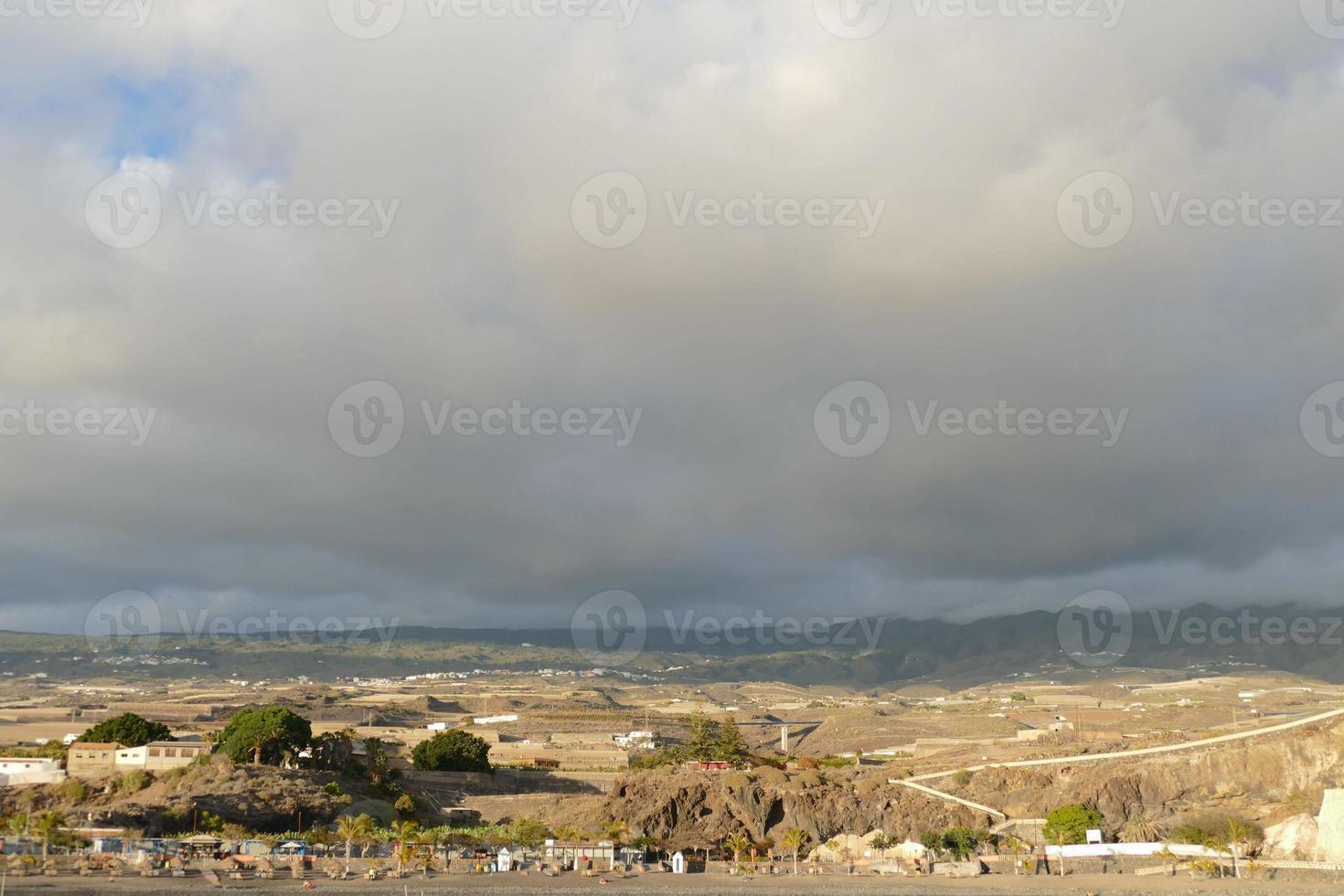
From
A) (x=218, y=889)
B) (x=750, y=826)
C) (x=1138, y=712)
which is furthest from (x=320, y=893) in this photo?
(x=1138, y=712)

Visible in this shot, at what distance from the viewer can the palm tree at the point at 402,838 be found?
247ft

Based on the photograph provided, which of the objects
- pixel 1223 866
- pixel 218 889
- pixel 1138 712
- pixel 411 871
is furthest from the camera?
pixel 1138 712

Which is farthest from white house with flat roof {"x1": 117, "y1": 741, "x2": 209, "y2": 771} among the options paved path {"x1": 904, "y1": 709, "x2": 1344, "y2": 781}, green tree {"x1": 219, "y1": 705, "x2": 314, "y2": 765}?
paved path {"x1": 904, "y1": 709, "x2": 1344, "y2": 781}

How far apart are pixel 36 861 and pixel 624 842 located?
43.2m

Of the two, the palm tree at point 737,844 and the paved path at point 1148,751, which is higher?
the paved path at point 1148,751

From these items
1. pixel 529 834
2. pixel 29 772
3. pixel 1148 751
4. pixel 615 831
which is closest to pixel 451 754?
pixel 529 834

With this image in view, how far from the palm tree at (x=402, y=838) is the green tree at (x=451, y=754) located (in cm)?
2881

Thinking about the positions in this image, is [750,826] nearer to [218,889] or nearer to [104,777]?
[218,889]

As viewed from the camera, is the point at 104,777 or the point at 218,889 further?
the point at 104,777

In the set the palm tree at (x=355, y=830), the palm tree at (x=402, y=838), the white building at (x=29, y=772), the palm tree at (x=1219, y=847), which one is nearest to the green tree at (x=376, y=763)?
the palm tree at (x=402, y=838)

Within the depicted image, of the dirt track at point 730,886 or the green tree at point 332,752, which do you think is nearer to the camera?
the dirt track at point 730,886

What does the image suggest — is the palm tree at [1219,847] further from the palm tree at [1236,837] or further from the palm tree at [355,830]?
the palm tree at [355,830]

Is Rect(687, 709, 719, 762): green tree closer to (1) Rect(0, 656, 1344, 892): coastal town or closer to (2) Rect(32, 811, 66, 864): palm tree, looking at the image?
(1) Rect(0, 656, 1344, 892): coastal town

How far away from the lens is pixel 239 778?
9244 cm
